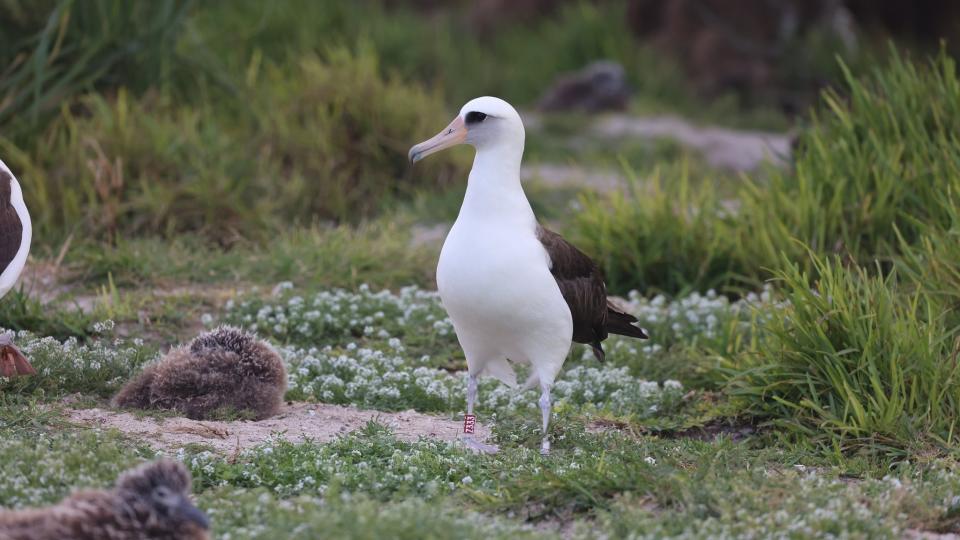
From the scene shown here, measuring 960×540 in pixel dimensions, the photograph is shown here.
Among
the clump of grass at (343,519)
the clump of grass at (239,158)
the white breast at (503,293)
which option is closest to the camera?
the clump of grass at (343,519)

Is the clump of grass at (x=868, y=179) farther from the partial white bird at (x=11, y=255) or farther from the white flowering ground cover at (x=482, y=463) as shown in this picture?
the partial white bird at (x=11, y=255)

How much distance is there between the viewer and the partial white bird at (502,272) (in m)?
4.74

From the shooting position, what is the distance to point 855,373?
531 cm

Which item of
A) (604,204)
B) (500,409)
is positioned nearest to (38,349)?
(500,409)

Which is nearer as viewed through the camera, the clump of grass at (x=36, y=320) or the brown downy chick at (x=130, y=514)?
the brown downy chick at (x=130, y=514)

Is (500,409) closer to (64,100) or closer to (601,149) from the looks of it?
(64,100)

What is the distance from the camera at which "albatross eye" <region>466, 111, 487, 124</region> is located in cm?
499

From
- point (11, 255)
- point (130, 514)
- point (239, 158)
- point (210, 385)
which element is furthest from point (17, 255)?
point (239, 158)

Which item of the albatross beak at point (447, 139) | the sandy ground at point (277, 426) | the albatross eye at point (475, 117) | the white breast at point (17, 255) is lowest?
the sandy ground at point (277, 426)

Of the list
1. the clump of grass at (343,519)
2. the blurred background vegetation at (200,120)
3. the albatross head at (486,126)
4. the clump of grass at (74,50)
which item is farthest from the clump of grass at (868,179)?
the clump of grass at (74,50)

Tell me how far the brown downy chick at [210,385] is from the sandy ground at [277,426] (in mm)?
96

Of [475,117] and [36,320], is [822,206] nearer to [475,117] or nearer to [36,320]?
[475,117]

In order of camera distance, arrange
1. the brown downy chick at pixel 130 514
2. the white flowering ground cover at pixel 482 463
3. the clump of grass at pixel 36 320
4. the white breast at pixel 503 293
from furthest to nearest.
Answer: the clump of grass at pixel 36 320, the white breast at pixel 503 293, the white flowering ground cover at pixel 482 463, the brown downy chick at pixel 130 514

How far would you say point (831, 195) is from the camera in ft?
24.3
